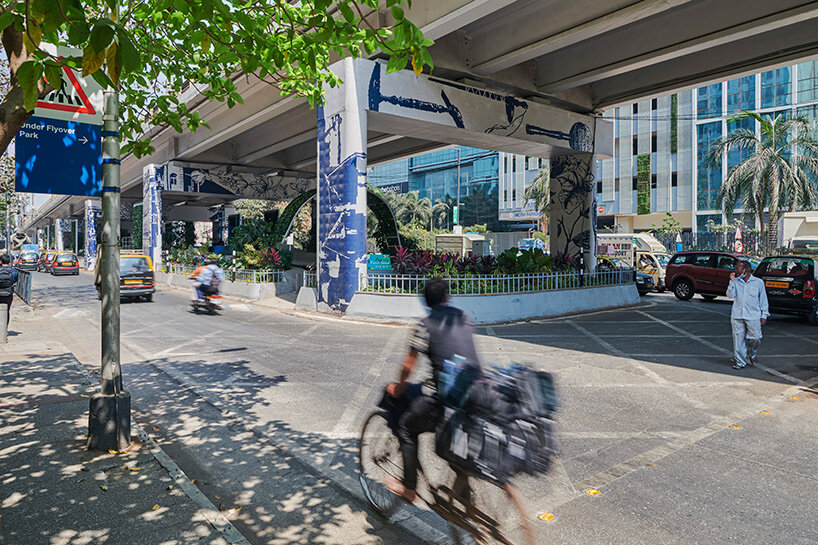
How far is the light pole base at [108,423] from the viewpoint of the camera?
195 inches

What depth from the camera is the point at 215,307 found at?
15.9 meters

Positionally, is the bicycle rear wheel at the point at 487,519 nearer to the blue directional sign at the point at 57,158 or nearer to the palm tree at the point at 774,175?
the blue directional sign at the point at 57,158

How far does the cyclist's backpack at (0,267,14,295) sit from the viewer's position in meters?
14.6

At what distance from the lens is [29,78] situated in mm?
2992

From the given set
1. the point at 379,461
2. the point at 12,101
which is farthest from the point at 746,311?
the point at 12,101

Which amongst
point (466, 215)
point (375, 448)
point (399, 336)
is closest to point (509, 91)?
point (399, 336)

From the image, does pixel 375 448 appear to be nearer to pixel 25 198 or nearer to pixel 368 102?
pixel 368 102

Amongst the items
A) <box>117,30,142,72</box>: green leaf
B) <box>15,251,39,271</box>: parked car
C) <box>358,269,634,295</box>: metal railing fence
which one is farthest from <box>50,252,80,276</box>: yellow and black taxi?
<box>117,30,142,72</box>: green leaf

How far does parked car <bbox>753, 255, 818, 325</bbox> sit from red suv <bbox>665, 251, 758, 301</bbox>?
409 cm

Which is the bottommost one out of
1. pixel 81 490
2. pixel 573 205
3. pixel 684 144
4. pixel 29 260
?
pixel 81 490

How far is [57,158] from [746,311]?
970cm

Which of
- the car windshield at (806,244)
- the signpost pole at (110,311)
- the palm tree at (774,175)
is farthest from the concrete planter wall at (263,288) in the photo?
the palm tree at (774,175)

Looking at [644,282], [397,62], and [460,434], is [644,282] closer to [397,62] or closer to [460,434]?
[397,62]

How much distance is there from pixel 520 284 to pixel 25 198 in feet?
138
